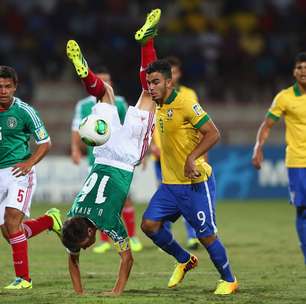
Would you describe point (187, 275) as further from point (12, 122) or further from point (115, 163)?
point (12, 122)

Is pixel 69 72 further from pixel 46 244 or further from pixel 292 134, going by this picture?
pixel 292 134

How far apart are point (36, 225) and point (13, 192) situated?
89 cm

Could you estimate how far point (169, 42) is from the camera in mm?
23500

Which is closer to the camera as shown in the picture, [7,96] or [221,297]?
[221,297]

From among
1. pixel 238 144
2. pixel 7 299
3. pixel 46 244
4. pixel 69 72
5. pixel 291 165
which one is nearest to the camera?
pixel 7 299

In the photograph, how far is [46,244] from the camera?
1385 cm

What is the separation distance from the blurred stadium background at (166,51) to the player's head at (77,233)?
13.5 metres

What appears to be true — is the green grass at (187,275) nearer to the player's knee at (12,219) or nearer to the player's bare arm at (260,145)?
the player's knee at (12,219)

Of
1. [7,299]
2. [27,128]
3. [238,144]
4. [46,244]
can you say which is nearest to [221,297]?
[7,299]

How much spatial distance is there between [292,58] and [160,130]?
15662 millimetres

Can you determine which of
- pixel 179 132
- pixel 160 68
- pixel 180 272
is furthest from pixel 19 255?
pixel 160 68

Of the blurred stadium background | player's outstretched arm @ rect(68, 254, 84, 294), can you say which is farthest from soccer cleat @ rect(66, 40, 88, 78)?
the blurred stadium background

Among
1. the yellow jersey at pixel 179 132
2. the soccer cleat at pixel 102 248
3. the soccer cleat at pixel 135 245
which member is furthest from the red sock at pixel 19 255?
the soccer cleat at pixel 135 245

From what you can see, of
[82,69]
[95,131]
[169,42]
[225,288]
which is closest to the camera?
[95,131]
